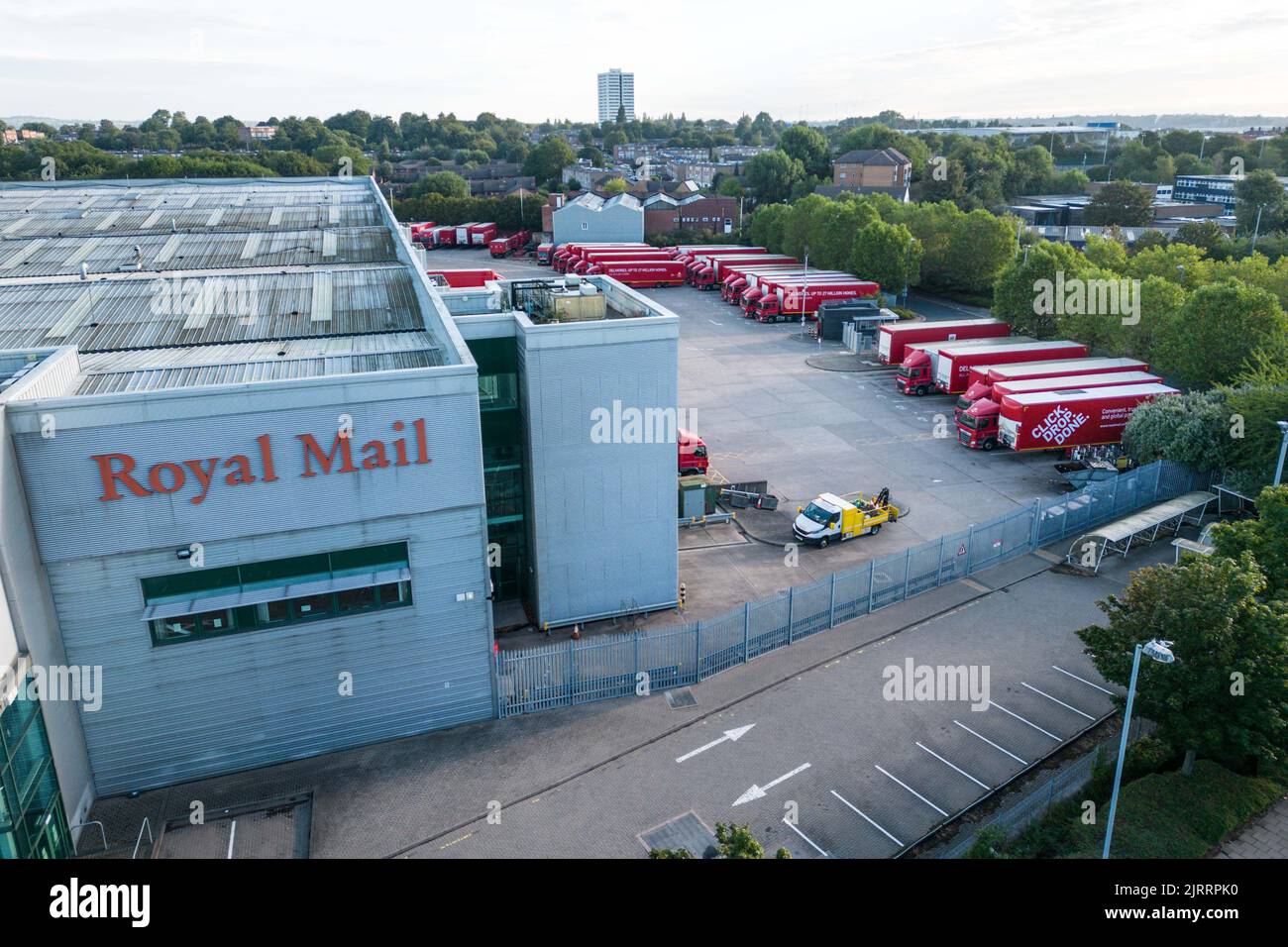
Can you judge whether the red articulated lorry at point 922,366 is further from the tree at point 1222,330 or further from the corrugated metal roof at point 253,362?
the corrugated metal roof at point 253,362

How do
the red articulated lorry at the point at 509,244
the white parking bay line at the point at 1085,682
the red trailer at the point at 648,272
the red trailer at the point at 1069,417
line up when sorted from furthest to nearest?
the red articulated lorry at the point at 509,244
the red trailer at the point at 648,272
the red trailer at the point at 1069,417
the white parking bay line at the point at 1085,682

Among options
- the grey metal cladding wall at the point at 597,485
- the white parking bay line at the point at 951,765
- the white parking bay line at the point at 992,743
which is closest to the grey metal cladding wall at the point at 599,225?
the grey metal cladding wall at the point at 597,485

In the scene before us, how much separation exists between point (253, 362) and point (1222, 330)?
111 ft

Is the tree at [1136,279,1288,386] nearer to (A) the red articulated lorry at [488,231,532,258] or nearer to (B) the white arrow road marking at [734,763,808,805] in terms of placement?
(B) the white arrow road marking at [734,763,808,805]

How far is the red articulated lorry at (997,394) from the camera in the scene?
34.7 meters

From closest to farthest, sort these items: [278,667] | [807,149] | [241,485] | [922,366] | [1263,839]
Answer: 1. [1263,839]
2. [241,485]
3. [278,667]
4. [922,366]
5. [807,149]

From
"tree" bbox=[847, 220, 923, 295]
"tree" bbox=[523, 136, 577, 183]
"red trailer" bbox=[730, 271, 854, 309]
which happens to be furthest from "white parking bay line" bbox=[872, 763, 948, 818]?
"tree" bbox=[523, 136, 577, 183]

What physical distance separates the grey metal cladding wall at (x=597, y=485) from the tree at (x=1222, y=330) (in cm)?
2447

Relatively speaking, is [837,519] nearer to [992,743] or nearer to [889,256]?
[992,743]

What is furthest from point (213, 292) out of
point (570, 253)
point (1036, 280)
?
point (570, 253)

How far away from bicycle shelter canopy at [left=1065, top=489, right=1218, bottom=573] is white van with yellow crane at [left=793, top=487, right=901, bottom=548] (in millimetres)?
5487

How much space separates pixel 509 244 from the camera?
8731 centimetres

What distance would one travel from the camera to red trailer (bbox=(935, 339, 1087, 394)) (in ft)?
133
